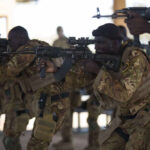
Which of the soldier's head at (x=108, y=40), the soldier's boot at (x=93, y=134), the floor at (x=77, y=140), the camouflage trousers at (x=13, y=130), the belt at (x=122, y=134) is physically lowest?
the floor at (x=77, y=140)

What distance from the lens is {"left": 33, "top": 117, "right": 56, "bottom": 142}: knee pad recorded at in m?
4.22

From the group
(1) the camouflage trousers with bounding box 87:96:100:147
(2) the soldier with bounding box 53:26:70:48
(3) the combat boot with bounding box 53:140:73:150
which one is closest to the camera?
(1) the camouflage trousers with bounding box 87:96:100:147

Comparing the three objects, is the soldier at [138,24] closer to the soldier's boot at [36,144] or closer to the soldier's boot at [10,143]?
the soldier's boot at [36,144]

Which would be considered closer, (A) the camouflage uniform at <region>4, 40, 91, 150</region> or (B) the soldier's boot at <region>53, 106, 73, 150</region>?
(A) the camouflage uniform at <region>4, 40, 91, 150</region>

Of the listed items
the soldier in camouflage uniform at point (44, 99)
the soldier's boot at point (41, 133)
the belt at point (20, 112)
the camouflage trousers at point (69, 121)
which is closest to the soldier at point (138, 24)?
the soldier in camouflage uniform at point (44, 99)

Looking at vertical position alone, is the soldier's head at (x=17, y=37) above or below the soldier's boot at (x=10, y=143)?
above

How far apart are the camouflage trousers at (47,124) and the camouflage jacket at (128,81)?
1.04 metres

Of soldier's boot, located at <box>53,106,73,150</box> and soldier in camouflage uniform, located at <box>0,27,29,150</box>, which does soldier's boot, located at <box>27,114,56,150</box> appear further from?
soldier's boot, located at <box>53,106,73,150</box>

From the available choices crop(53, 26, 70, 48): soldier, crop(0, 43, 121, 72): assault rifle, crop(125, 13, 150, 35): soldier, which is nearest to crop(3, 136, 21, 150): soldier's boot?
crop(0, 43, 121, 72): assault rifle

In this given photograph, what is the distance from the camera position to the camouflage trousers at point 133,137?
3332 millimetres

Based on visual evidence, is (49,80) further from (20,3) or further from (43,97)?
(20,3)

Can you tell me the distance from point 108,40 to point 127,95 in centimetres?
71

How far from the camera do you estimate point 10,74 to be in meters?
4.59

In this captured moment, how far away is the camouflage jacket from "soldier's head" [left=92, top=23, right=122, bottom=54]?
232 millimetres
